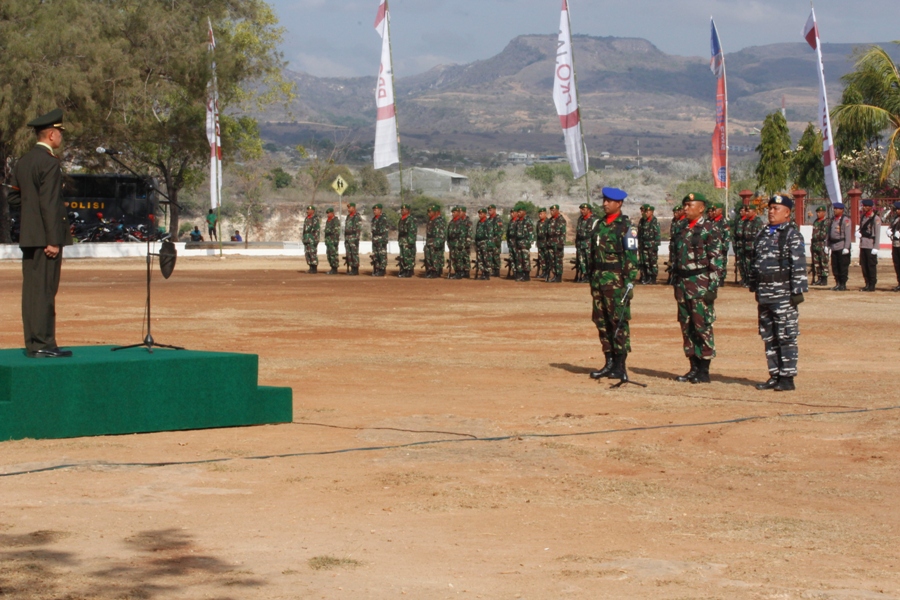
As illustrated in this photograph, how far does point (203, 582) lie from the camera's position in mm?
5309

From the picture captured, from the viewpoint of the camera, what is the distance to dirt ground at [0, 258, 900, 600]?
5.49 meters

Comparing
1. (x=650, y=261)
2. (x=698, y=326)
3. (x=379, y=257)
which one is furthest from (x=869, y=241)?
(x=698, y=326)

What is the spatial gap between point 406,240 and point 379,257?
1.14 metres

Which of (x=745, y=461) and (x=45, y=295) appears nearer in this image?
(x=745, y=461)

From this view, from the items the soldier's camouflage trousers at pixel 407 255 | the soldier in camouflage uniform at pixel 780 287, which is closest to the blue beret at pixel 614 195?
the soldier in camouflage uniform at pixel 780 287

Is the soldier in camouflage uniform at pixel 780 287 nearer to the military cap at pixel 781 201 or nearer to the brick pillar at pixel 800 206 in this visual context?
the military cap at pixel 781 201

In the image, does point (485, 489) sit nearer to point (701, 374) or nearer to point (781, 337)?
point (781, 337)

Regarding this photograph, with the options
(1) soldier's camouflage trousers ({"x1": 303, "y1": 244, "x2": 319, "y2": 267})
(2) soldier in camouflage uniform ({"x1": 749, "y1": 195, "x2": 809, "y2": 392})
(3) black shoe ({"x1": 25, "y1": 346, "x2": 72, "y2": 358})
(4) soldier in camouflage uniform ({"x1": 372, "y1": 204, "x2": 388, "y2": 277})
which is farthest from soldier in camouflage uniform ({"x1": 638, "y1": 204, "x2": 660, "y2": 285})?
(3) black shoe ({"x1": 25, "y1": 346, "x2": 72, "y2": 358})

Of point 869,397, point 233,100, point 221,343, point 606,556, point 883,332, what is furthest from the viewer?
point 233,100

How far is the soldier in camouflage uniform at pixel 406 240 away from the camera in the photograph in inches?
1241

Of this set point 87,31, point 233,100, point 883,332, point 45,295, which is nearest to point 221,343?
point 45,295

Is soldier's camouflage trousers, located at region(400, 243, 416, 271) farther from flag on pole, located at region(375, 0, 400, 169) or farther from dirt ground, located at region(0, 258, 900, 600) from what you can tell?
dirt ground, located at region(0, 258, 900, 600)

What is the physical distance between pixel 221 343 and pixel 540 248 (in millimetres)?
16071

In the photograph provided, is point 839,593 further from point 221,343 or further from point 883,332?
point 883,332
